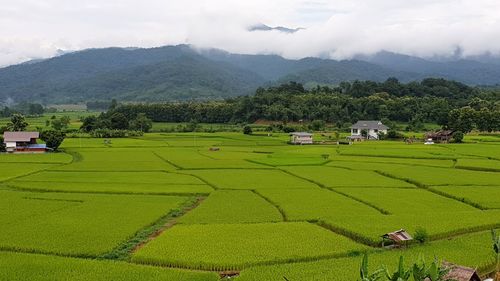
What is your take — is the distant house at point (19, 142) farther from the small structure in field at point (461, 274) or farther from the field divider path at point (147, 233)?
the small structure in field at point (461, 274)

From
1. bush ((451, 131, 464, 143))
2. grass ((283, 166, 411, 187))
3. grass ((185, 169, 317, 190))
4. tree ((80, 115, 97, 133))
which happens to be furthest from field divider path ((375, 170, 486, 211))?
tree ((80, 115, 97, 133))

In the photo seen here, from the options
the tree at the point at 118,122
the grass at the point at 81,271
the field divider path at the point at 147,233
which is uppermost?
the tree at the point at 118,122

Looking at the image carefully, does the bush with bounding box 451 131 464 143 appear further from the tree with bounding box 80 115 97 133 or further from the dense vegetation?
the tree with bounding box 80 115 97 133

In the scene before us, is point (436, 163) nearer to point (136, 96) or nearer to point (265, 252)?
point (265, 252)

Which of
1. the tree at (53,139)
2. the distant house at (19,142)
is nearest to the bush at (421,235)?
the tree at (53,139)

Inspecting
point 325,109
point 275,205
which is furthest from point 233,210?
point 325,109
